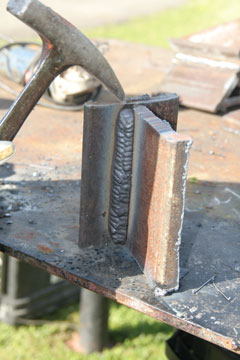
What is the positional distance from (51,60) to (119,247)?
83 centimetres

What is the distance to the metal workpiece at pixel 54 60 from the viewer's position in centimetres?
224

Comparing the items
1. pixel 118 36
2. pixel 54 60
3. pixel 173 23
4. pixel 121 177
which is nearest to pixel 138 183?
pixel 121 177

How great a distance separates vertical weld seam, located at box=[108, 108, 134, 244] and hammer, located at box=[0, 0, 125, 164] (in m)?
0.12

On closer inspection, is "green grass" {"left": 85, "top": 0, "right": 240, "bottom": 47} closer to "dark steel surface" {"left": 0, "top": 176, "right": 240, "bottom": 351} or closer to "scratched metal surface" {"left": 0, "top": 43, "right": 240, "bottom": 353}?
"scratched metal surface" {"left": 0, "top": 43, "right": 240, "bottom": 353}

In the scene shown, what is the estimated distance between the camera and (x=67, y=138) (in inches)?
145

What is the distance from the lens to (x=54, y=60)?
2387 mm

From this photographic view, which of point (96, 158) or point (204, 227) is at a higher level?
point (96, 158)

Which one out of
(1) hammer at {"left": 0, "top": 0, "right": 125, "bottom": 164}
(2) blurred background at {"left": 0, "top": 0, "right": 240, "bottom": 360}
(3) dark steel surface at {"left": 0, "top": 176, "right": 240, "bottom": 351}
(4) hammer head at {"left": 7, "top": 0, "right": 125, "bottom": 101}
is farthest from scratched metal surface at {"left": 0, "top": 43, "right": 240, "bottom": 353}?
(2) blurred background at {"left": 0, "top": 0, "right": 240, "bottom": 360}

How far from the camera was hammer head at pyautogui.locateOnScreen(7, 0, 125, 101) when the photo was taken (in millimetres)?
2135

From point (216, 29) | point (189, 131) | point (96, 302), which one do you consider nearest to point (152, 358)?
point (96, 302)

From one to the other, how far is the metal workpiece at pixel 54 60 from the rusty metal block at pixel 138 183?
0.49 feet

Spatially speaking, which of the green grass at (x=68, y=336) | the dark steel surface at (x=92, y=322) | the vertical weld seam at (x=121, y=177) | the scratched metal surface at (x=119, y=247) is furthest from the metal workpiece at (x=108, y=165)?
the green grass at (x=68, y=336)

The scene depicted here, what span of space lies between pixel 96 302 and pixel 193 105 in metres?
1.60

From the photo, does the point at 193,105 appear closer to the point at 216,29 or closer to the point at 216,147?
the point at 216,147
